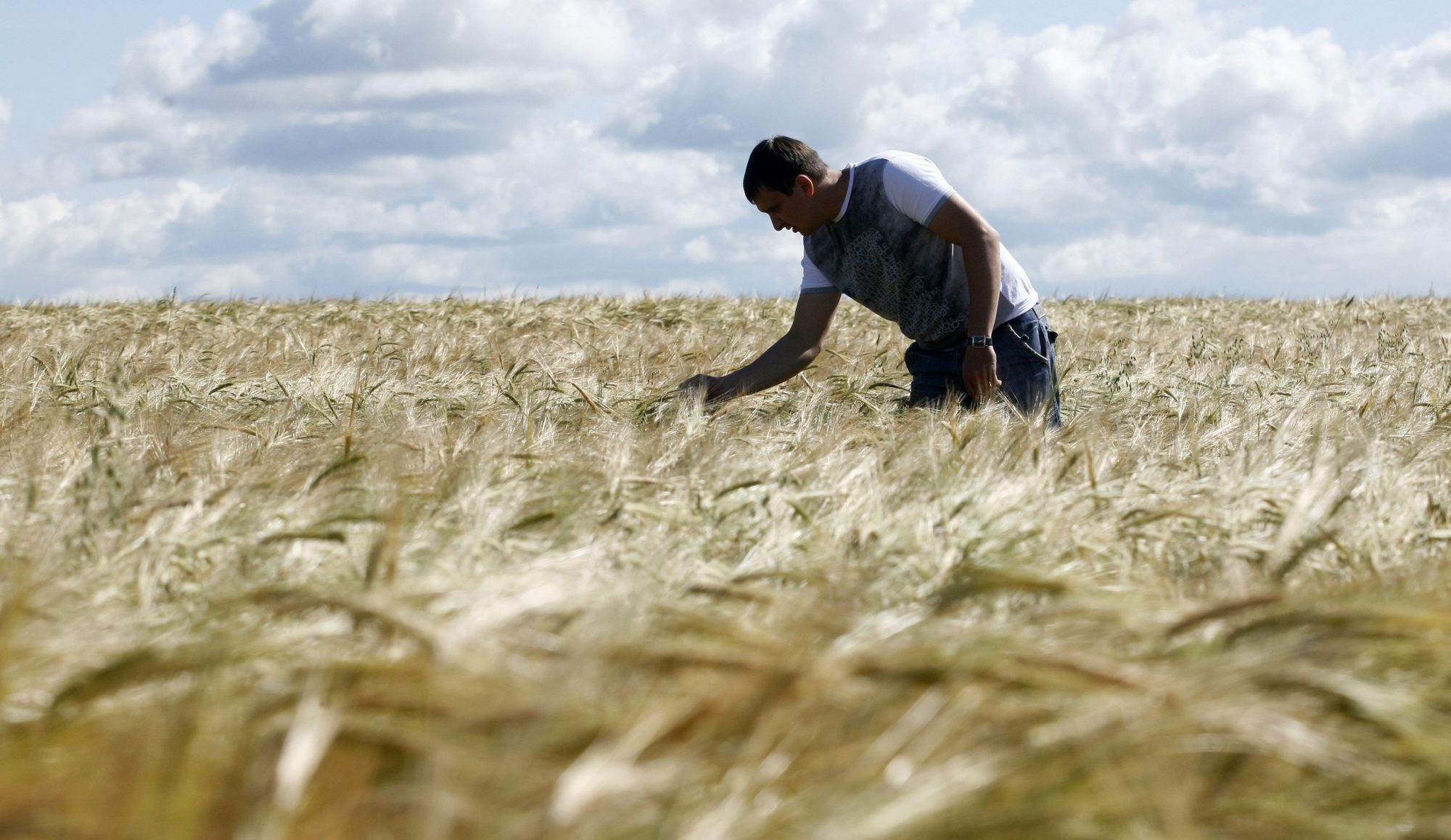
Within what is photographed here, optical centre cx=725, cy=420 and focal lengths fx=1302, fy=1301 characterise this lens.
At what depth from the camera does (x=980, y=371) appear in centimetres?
377

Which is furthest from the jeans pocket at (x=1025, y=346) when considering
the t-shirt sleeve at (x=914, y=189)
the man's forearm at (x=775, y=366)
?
the man's forearm at (x=775, y=366)

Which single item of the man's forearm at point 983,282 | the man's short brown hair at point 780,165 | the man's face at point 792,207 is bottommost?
the man's forearm at point 983,282

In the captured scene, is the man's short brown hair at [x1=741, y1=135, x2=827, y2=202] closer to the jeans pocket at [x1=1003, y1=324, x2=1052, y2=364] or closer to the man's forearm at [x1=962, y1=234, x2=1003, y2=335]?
the man's forearm at [x1=962, y1=234, x2=1003, y2=335]

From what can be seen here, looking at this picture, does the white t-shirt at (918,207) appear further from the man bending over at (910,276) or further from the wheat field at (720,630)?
the wheat field at (720,630)

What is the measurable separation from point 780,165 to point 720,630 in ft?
9.21

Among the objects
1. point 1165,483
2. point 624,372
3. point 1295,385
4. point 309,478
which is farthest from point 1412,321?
point 309,478

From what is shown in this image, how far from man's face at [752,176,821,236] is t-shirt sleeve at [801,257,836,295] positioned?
0.22 meters

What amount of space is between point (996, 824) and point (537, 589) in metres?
0.47

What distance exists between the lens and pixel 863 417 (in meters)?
3.56

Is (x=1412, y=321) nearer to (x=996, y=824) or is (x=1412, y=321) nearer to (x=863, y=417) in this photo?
(x=863, y=417)

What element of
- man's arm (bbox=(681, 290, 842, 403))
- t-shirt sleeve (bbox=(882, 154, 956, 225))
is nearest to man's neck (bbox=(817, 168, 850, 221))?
t-shirt sleeve (bbox=(882, 154, 956, 225))

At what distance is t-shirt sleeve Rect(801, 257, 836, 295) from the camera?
4.21m

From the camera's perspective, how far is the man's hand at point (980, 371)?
376 centimetres

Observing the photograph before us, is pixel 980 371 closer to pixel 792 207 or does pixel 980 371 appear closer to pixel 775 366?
pixel 775 366
